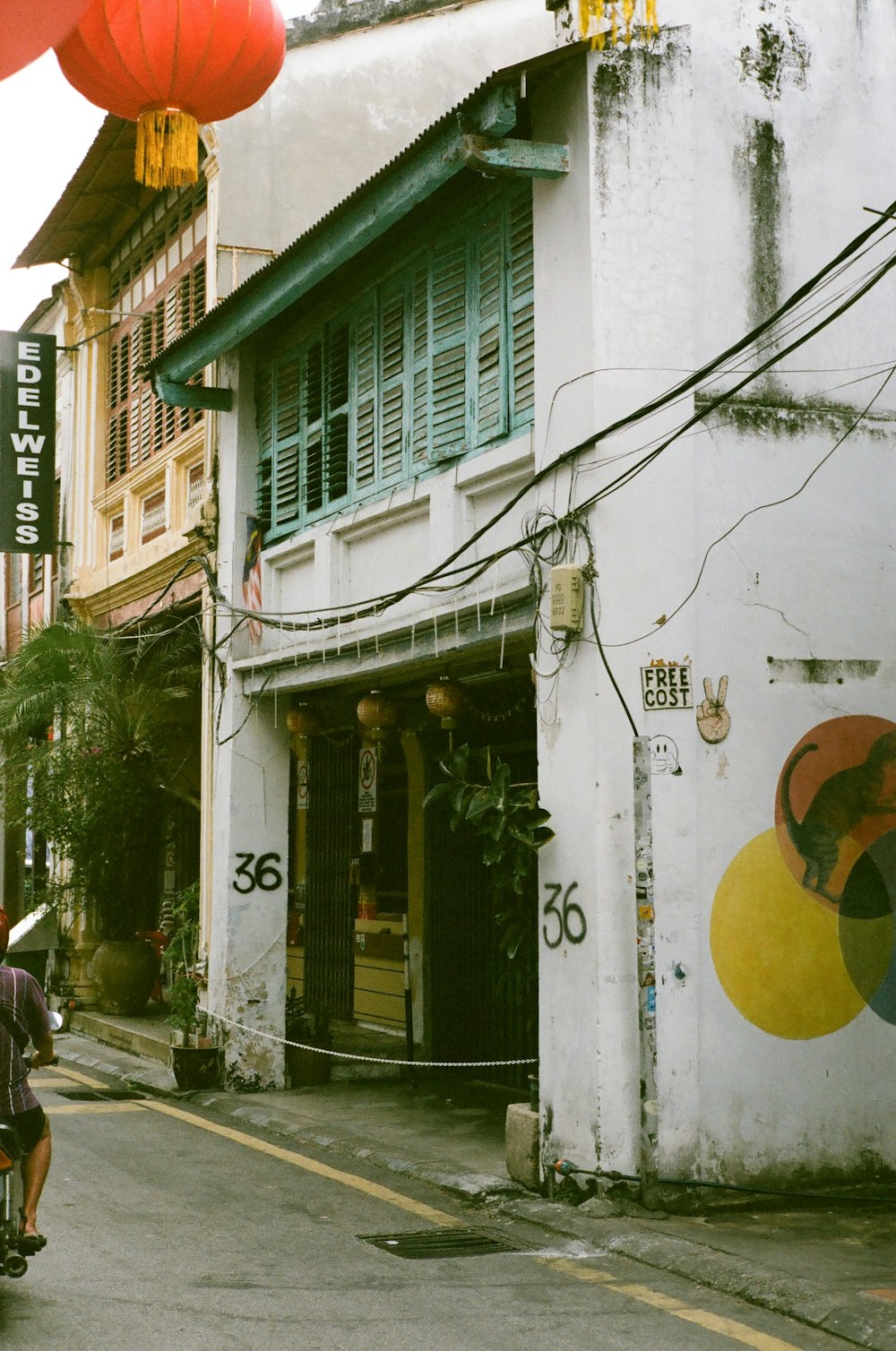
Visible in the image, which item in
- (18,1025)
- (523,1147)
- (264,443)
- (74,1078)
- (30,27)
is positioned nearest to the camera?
(30,27)

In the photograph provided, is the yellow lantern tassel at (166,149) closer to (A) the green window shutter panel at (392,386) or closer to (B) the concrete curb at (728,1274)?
(B) the concrete curb at (728,1274)

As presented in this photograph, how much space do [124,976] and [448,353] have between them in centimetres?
945

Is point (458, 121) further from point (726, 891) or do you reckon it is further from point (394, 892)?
point (394, 892)

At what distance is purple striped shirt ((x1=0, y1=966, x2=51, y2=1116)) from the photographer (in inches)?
Result: 256

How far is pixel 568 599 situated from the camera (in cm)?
859

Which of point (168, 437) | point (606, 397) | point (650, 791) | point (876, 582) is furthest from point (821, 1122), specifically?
point (168, 437)

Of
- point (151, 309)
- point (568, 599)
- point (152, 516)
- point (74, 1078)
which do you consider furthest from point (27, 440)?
point (568, 599)

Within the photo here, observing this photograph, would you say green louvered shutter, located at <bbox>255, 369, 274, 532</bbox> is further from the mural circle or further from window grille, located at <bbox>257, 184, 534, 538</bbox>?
the mural circle

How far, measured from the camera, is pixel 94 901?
57.7ft

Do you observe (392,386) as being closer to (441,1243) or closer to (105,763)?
(441,1243)

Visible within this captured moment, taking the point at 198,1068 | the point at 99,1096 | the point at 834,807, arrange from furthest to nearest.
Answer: the point at 99,1096 < the point at 198,1068 < the point at 834,807

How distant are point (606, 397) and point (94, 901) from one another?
11.0 m

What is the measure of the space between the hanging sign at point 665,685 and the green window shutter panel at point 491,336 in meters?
2.14

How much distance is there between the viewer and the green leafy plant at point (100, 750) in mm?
16000
